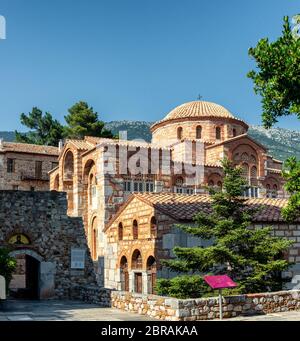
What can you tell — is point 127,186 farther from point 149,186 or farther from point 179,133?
point 179,133

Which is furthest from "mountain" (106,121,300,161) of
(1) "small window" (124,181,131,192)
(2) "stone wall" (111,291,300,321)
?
(2) "stone wall" (111,291,300,321)

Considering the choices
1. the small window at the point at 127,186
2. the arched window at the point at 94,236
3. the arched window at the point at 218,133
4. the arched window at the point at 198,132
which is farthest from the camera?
the arched window at the point at 218,133

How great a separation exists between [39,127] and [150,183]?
103 feet

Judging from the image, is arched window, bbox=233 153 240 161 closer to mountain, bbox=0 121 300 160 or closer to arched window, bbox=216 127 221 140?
arched window, bbox=216 127 221 140

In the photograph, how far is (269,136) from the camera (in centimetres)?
15175

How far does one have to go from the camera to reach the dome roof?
41344mm

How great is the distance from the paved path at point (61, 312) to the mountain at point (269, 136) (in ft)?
343

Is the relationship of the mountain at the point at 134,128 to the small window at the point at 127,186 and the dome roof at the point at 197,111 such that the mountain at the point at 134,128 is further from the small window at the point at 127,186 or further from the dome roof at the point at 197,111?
the small window at the point at 127,186

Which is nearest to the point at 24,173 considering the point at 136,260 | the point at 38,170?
the point at 38,170

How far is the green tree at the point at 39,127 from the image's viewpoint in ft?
189

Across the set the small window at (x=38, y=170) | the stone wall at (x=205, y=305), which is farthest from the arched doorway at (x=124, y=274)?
the small window at (x=38, y=170)

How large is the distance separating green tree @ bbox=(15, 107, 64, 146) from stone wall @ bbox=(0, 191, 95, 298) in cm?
3885

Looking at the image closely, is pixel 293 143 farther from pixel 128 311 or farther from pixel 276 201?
pixel 128 311

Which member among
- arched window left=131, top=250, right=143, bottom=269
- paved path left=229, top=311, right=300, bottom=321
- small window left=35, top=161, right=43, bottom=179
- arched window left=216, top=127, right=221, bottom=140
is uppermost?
arched window left=216, top=127, right=221, bottom=140
